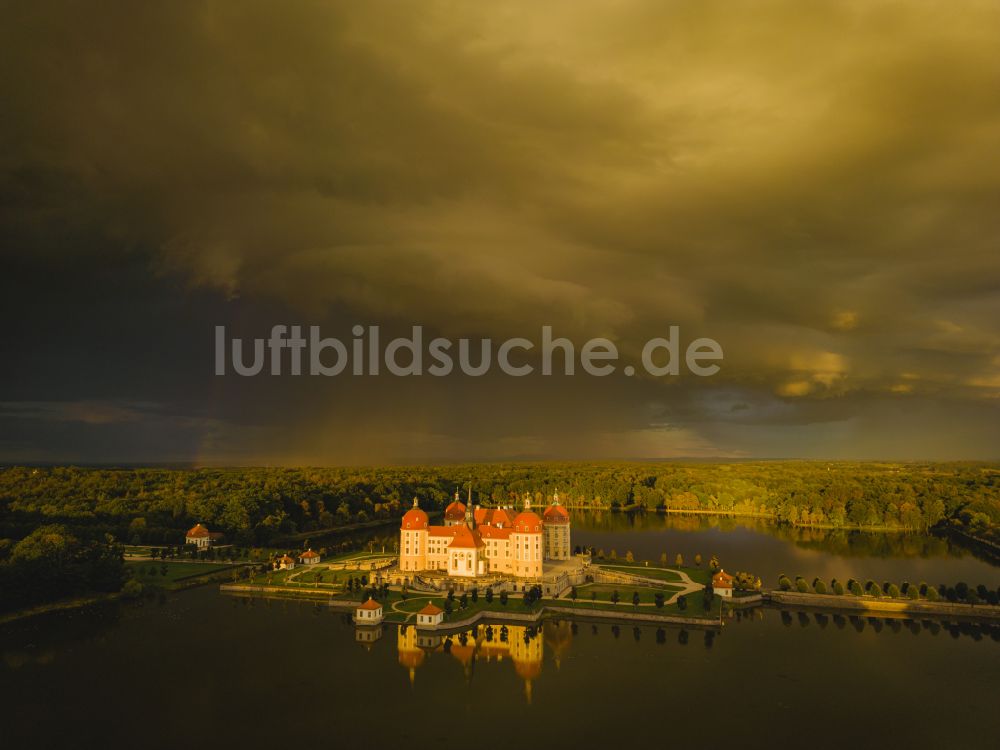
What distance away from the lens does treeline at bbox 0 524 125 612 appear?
48500mm

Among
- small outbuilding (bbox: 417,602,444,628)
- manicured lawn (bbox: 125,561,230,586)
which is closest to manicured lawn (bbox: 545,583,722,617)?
small outbuilding (bbox: 417,602,444,628)

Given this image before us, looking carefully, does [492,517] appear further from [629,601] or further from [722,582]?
[722,582]

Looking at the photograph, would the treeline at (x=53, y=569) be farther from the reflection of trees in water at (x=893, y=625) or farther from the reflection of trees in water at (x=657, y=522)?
the reflection of trees in water at (x=657, y=522)

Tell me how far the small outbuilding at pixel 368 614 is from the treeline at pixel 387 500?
33.7 metres

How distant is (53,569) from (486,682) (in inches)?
1257

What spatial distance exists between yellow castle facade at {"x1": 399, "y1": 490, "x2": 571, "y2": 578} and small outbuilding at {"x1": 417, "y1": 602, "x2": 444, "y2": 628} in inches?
364

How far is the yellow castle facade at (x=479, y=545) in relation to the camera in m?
55.0

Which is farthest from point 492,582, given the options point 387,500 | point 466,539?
point 387,500

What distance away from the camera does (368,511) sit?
10681 centimetres

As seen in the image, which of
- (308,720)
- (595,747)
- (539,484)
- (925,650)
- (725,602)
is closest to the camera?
(595,747)

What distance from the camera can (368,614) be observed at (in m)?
46.7

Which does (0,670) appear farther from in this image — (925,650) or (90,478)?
(90,478)

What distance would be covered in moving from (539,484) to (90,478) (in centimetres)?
7357

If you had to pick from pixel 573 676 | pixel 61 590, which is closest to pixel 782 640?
pixel 573 676
